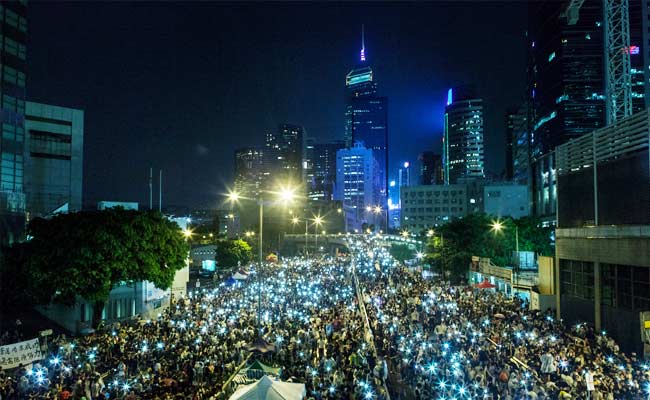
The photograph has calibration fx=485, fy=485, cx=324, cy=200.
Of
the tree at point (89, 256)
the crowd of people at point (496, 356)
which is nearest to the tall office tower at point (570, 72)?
the crowd of people at point (496, 356)

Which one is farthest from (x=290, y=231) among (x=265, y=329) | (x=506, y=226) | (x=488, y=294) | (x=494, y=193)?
(x=265, y=329)

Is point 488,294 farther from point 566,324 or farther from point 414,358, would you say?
point 414,358

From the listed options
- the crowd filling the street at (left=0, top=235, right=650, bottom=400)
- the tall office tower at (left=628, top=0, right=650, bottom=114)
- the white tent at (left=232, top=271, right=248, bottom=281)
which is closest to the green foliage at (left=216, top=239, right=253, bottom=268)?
the white tent at (left=232, top=271, right=248, bottom=281)

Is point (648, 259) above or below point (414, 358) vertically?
above

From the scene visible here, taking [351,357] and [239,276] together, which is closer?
[351,357]

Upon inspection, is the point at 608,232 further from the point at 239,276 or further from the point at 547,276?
the point at 239,276

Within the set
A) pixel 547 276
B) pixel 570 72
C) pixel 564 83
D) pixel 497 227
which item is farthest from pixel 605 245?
pixel 570 72

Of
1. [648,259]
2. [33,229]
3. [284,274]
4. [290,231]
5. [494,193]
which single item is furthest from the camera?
[290,231]
